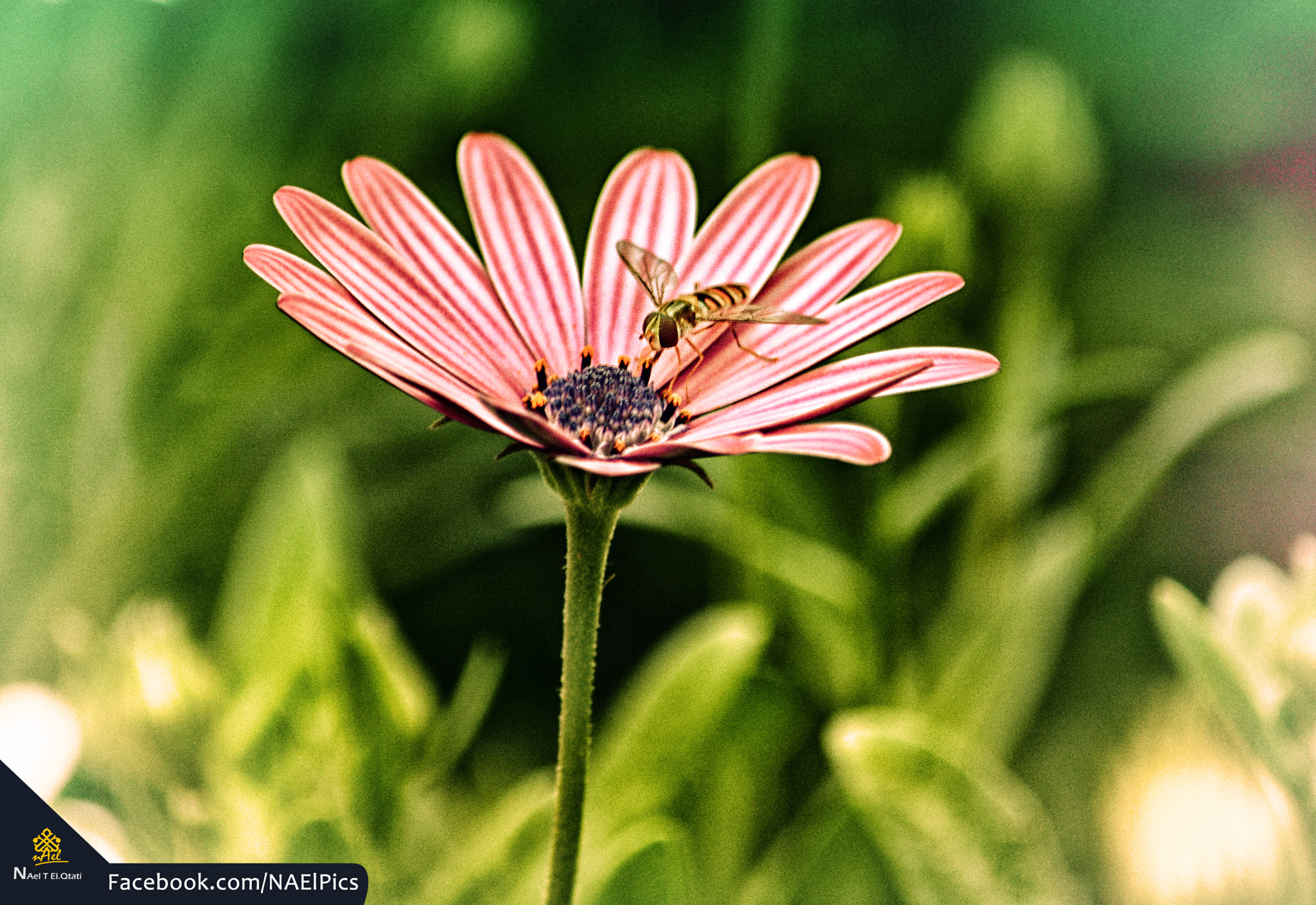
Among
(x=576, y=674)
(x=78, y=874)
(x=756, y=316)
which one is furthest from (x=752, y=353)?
(x=78, y=874)

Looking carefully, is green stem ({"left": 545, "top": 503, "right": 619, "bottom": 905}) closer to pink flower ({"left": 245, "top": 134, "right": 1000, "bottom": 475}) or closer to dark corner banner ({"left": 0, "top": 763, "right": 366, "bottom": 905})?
pink flower ({"left": 245, "top": 134, "right": 1000, "bottom": 475})

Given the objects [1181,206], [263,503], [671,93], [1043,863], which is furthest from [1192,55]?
[263,503]

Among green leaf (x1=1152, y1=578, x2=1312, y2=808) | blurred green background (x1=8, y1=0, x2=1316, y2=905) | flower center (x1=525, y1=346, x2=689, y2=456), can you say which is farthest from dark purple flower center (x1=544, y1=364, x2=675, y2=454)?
green leaf (x1=1152, y1=578, x2=1312, y2=808)

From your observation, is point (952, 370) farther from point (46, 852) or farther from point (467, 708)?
point (46, 852)

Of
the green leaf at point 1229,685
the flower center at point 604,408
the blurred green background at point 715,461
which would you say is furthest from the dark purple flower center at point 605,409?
the green leaf at point 1229,685

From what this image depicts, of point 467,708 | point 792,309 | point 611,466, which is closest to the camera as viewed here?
point 611,466

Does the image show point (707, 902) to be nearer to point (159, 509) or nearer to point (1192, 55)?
point (159, 509)
